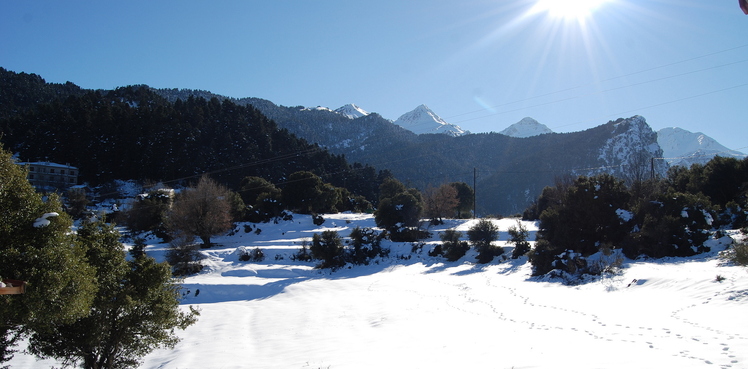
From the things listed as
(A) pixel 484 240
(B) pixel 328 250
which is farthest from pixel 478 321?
(B) pixel 328 250

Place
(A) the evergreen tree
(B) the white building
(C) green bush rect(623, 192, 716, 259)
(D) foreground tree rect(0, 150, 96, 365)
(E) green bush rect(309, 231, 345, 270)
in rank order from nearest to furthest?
1. (D) foreground tree rect(0, 150, 96, 365)
2. (C) green bush rect(623, 192, 716, 259)
3. (E) green bush rect(309, 231, 345, 270)
4. (A) the evergreen tree
5. (B) the white building

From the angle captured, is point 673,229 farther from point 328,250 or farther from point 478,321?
point 328,250

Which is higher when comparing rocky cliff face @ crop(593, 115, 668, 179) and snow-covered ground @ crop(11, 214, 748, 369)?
rocky cliff face @ crop(593, 115, 668, 179)

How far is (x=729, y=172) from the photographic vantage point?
26281mm

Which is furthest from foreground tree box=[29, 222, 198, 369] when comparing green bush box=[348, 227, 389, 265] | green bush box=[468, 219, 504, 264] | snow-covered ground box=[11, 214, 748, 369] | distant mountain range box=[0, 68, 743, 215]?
distant mountain range box=[0, 68, 743, 215]

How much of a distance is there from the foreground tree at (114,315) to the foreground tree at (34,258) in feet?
3.71

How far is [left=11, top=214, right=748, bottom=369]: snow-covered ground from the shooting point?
8.01 meters

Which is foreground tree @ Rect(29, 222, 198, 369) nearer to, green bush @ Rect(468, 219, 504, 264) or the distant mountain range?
green bush @ Rect(468, 219, 504, 264)

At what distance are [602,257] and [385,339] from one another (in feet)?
44.4

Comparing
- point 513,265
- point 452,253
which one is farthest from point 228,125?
point 513,265

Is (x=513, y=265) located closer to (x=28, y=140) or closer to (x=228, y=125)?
(x=228, y=125)

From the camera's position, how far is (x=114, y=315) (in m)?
8.41

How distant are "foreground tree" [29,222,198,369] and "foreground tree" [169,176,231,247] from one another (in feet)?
77.4

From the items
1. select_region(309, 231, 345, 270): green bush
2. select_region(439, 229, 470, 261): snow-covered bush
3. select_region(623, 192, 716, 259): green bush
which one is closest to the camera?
select_region(623, 192, 716, 259): green bush
